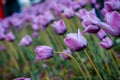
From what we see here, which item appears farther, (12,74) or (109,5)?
(12,74)

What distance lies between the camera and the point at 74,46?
1.47m

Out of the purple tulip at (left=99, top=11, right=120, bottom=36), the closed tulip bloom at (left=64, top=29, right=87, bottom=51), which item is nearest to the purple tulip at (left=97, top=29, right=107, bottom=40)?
the closed tulip bloom at (left=64, top=29, right=87, bottom=51)

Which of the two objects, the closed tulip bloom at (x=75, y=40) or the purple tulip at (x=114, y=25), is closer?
the purple tulip at (x=114, y=25)

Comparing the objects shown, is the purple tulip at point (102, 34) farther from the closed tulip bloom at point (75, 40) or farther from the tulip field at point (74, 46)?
the closed tulip bloom at point (75, 40)

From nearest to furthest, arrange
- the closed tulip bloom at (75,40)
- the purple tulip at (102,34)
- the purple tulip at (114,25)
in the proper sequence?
the purple tulip at (114,25)
the closed tulip bloom at (75,40)
the purple tulip at (102,34)

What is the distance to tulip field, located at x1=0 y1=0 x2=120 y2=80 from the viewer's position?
144 centimetres

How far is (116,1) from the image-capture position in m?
1.56

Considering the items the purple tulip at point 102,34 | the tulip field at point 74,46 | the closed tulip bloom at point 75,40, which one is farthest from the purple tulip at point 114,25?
the purple tulip at point 102,34

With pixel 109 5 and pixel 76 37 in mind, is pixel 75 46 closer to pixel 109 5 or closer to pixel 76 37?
pixel 76 37

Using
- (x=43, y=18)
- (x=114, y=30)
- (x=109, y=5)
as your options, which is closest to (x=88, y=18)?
(x=114, y=30)

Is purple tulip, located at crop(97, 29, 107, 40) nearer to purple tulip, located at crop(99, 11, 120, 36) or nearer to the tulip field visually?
the tulip field

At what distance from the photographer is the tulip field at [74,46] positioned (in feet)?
4.73

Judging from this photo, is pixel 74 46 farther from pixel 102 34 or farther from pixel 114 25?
pixel 102 34

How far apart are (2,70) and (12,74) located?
553mm
